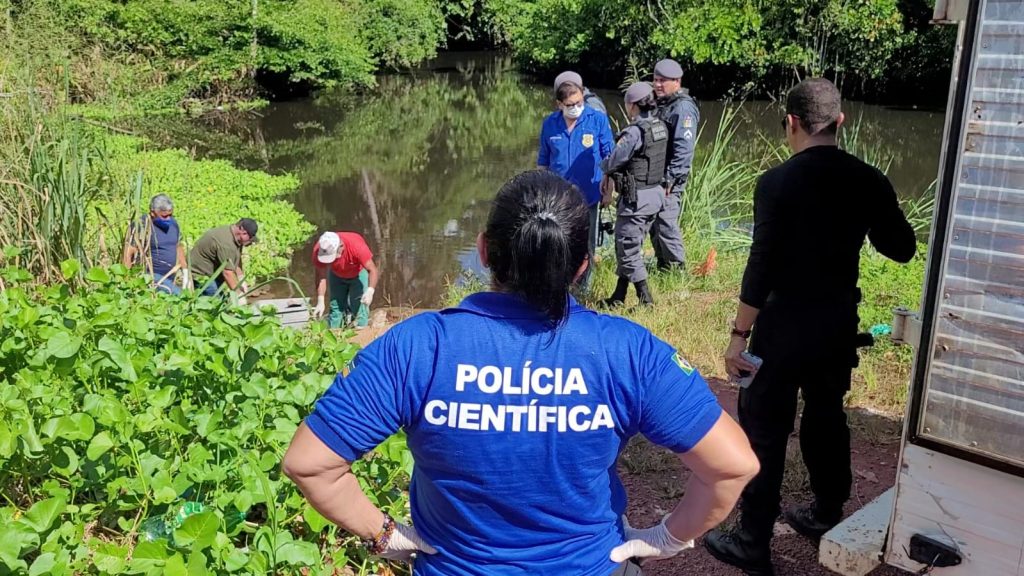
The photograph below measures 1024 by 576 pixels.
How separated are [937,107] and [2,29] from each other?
22537mm

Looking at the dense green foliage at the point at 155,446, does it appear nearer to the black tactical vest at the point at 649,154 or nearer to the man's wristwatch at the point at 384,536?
the man's wristwatch at the point at 384,536

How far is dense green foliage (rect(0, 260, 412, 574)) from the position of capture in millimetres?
2307

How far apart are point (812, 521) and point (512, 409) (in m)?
2.25

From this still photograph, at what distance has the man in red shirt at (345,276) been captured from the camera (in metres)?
6.88

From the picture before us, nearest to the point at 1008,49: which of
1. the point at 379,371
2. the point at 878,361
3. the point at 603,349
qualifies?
the point at 603,349

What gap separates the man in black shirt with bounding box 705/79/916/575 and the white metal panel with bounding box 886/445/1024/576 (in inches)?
21.7

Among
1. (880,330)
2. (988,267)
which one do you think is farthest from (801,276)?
(880,330)

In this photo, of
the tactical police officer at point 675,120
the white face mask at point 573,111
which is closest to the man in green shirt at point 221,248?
the white face mask at point 573,111

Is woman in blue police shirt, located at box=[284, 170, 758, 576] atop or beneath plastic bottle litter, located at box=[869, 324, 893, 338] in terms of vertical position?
atop

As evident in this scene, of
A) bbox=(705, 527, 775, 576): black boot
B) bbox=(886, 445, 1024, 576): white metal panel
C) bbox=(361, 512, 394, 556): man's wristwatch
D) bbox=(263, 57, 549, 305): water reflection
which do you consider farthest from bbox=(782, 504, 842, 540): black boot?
bbox=(263, 57, 549, 305): water reflection

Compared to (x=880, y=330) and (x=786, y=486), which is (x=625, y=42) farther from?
(x=786, y=486)

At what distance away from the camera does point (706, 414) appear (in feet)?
5.19

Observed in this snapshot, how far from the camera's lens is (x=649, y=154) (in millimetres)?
6195

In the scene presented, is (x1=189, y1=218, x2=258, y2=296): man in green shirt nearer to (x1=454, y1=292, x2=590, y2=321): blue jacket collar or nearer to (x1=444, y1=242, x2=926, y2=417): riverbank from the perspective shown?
(x1=444, y1=242, x2=926, y2=417): riverbank
